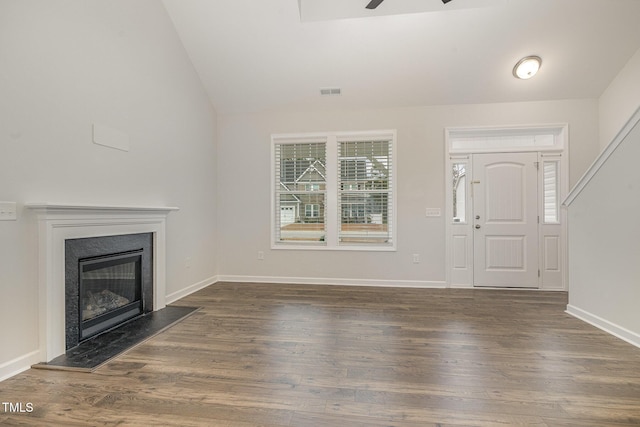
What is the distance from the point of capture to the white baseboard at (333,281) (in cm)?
469

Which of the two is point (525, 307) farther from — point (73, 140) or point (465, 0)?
point (73, 140)

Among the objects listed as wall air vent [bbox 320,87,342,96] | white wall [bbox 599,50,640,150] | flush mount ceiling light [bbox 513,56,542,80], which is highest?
flush mount ceiling light [bbox 513,56,542,80]

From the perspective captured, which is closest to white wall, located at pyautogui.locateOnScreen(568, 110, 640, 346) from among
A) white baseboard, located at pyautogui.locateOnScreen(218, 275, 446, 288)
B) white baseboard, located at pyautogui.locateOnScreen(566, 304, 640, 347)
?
Result: white baseboard, located at pyautogui.locateOnScreen(566, 304, 640, 347)

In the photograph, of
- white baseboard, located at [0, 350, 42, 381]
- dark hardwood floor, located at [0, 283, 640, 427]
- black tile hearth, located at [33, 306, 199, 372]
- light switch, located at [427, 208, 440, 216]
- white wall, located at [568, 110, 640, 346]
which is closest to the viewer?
dark hardwood floor, located at [0, 283, 640, 427]

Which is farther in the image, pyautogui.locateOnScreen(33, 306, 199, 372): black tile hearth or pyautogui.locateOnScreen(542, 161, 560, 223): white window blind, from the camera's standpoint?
pyautogui.locateOnScreen(542, 161, 560, 223): white window blind

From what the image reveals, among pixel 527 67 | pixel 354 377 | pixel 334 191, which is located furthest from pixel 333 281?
pixel 527 67

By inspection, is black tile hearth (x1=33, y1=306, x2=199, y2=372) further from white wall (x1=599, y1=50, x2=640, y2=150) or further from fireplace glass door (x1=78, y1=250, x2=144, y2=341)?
white wall (x1=599, y1=50, x2=640, y2=150)

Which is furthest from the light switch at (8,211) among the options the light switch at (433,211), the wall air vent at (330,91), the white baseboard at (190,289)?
the light switch at (433,211)

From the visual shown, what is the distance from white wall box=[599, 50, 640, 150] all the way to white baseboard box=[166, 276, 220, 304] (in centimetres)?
554

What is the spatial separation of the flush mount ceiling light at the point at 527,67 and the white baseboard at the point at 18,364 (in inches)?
226

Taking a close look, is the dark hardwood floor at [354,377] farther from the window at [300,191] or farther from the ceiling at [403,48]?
the ceiling at [403,48]

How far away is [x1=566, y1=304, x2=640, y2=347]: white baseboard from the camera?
8.45ft

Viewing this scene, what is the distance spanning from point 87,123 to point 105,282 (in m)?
1.45

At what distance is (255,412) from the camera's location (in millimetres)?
1685
